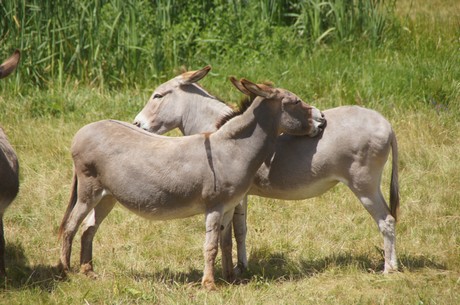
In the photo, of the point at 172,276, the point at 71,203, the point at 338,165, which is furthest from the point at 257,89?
the point at 71,203

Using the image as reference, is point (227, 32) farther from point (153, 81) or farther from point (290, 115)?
point (290, 115)

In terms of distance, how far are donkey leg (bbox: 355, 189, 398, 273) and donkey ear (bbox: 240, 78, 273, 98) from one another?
103 centimetres

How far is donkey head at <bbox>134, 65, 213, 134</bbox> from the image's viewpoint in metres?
6.64

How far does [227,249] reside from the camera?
6.13 meters

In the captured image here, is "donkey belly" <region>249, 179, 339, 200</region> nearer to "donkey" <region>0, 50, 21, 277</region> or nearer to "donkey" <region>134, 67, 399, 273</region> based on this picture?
"donkey" <region>134, 67, 399, 273</region>

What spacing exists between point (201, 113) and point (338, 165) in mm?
1254

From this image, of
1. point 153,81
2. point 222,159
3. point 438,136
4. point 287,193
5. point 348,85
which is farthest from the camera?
point 153,81

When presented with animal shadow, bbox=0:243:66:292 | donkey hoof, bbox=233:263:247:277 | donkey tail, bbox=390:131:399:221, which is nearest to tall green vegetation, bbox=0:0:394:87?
animal shadow, bbox=0:243:66:292

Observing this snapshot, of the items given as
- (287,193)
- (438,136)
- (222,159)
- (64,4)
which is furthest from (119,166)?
(64,4)

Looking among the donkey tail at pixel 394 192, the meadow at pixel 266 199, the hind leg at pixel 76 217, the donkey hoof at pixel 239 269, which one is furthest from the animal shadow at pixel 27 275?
the donkey tail at pixel 394 192

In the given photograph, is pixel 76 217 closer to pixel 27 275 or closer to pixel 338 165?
pixel 27 275

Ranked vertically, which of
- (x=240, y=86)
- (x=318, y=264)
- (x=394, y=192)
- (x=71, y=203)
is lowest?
(x=318, y=264)

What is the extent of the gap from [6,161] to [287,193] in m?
2.15

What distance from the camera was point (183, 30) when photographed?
1080 cm
